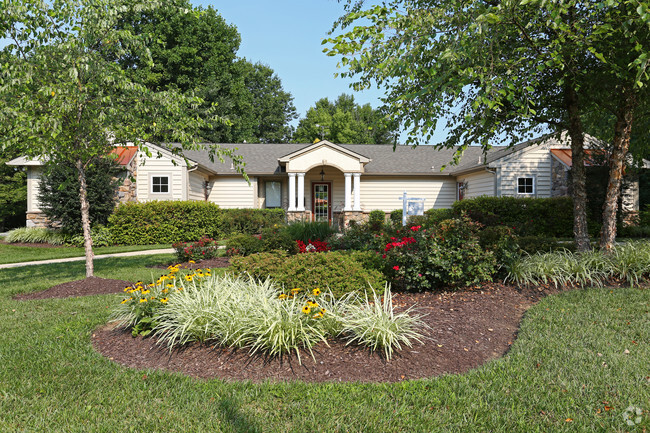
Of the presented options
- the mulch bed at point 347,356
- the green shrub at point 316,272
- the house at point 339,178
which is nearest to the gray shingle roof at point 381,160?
the house at point 339,178

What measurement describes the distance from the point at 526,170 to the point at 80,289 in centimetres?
1562

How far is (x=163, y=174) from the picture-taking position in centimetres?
1614

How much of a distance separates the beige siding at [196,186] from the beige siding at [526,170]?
40.9 feet

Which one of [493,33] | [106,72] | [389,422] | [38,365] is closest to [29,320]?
[38,365]

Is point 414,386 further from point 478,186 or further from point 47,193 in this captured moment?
point 478,186

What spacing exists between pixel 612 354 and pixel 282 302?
302cm

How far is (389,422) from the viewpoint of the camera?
8.23ft

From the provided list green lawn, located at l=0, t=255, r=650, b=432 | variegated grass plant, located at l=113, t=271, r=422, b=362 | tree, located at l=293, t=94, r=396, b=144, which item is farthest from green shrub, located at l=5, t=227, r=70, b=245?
tree, located at l=293, t=94, r=396, b=144

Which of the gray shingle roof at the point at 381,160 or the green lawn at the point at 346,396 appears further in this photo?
the gray shingle roof at the point at 381,160

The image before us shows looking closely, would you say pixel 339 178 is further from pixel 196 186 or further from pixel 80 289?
pixel 80 289

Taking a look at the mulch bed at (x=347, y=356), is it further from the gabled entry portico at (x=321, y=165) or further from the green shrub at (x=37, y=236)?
the gabled entry portico at (x=321, y=165)

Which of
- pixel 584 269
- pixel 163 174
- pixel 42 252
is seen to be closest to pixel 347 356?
pixel 584 269

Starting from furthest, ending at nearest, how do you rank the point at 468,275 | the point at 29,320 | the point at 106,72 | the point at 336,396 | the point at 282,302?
the point at 106,72 → the point at 468,275 → the point at 29,320 → the point at 282,302 → the point at 336,396

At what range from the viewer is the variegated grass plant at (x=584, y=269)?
587cm
